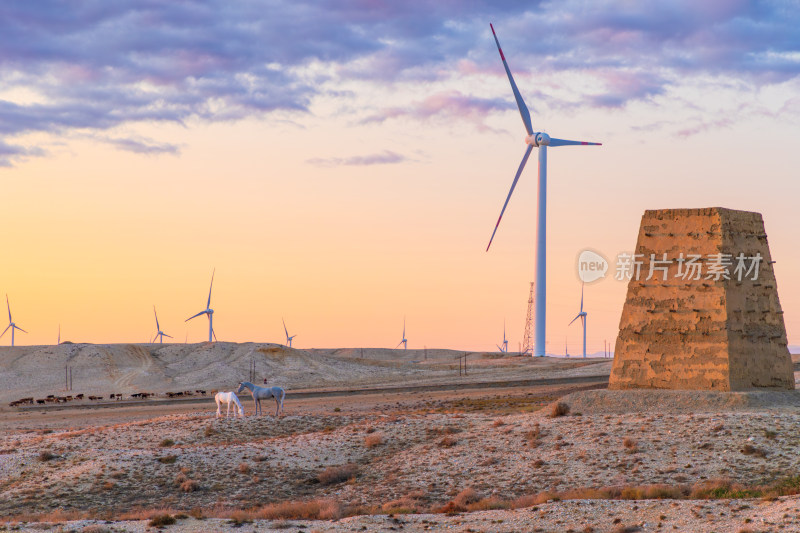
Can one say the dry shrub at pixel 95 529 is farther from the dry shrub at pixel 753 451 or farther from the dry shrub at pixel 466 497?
the dry shrub at pixel 753 451

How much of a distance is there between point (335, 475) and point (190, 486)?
18.5 ft

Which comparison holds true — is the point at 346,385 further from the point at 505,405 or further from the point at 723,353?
the point at 723,353

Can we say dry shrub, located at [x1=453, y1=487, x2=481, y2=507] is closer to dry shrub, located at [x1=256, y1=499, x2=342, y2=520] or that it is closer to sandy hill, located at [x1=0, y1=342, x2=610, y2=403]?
dry shrub, located at [x1=256, y1=499, x2=342, y2=520]

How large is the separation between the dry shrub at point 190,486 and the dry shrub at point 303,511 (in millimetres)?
5592

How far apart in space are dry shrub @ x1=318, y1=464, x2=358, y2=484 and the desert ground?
94mm

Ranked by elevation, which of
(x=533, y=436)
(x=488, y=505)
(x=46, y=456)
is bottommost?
(x=488, y=505)

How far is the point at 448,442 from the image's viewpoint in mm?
38938

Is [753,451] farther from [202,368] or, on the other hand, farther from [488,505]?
[202,368]

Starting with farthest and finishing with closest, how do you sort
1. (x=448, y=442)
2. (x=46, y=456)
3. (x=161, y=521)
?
(x=46, y=456) → (x=448, y=442) → (x=161, y=521)

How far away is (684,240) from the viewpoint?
3903cm

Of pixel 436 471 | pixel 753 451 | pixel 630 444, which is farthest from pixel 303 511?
pixel 753 451

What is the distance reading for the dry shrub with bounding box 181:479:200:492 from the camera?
34188mm

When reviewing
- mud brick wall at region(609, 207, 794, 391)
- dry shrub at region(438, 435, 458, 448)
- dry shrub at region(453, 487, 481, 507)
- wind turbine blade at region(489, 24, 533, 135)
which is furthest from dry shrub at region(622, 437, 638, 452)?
wind turbine blade at region(489, 24, 533, 135)

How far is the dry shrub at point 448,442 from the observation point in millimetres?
38750
